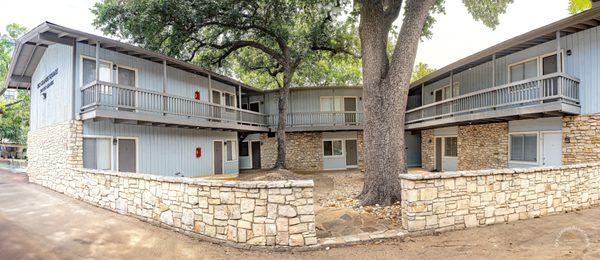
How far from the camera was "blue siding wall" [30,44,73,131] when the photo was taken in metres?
9.63

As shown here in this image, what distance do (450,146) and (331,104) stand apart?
7.72 m

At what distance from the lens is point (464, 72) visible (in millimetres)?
14719

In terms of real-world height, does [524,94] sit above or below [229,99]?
below

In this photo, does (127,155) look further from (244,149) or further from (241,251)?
(244,149)

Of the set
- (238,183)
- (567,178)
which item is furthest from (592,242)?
(238,183)

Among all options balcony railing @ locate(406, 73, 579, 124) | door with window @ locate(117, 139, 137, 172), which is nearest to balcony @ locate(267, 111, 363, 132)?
balcony railing @ locate(406, 73, 579, 124)

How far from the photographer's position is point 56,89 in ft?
34.7

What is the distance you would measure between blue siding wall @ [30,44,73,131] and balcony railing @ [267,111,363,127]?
10998mm

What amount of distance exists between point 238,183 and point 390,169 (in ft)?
13.7

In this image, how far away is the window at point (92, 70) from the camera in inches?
377

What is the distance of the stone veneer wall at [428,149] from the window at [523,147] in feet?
Result: 16.8

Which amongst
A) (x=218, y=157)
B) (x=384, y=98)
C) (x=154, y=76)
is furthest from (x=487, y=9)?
(x=154, y=76)

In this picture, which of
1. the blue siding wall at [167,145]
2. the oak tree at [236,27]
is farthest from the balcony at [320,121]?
the blue siding wall at [167,145]

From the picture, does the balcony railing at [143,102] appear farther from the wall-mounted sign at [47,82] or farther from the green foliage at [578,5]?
the green foliage at [578,5]
